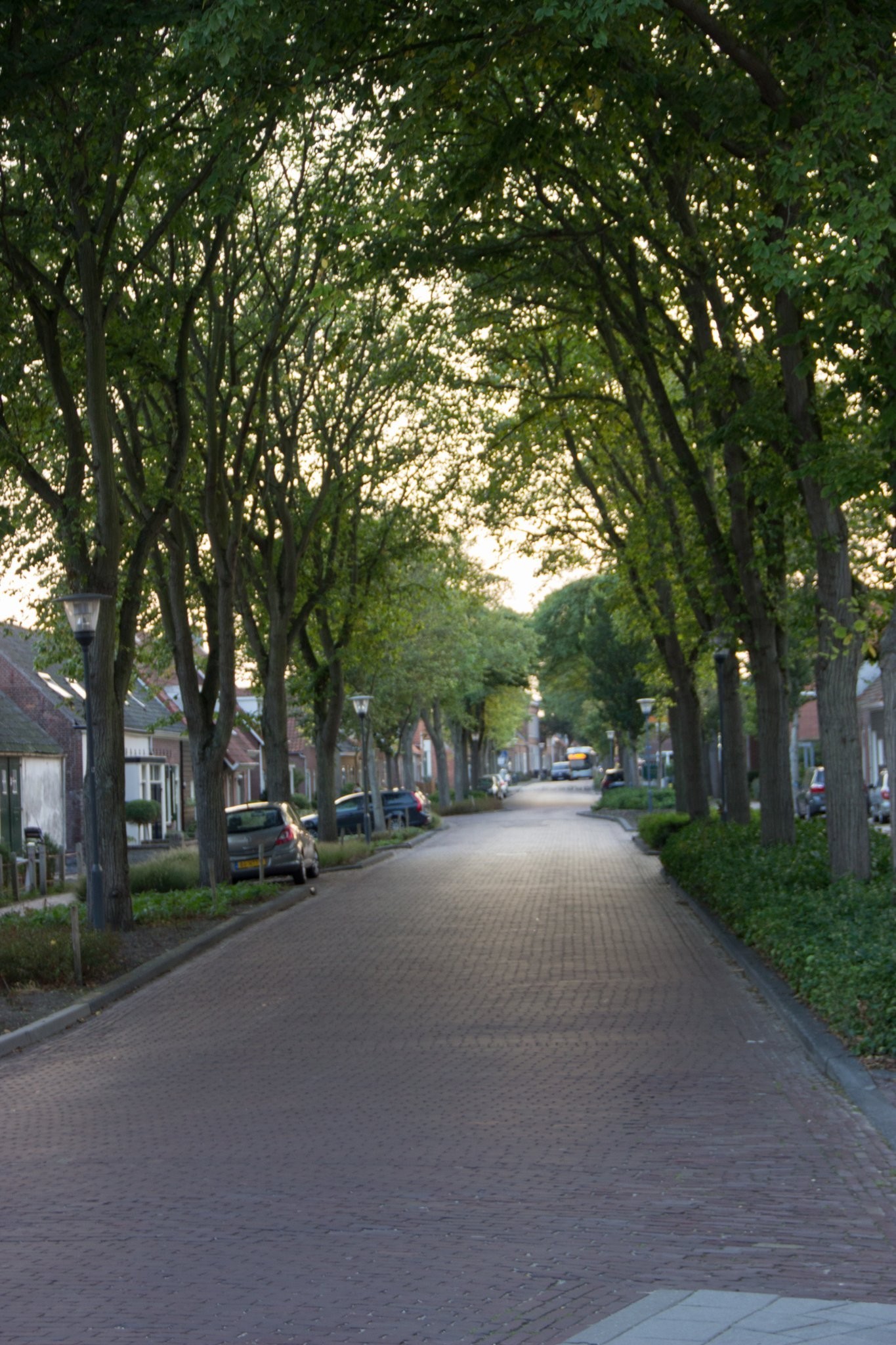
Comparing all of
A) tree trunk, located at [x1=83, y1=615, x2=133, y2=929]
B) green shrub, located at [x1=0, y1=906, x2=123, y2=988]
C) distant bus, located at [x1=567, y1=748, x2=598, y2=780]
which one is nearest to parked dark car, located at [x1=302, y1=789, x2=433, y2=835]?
tree trunk, located at [x1=83, y1=615, x2=133, y2=929]

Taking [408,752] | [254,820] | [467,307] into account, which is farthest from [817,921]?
[408,752]

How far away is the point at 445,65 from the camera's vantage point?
11.9 meters

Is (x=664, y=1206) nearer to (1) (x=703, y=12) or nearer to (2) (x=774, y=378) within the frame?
(1) (x=703, y=12)

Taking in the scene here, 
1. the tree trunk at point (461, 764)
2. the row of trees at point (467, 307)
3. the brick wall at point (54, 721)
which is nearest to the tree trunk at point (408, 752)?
the tree trunk at point (461, 764)

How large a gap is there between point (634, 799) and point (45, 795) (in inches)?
1014

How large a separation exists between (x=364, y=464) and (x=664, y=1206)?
26309 millimetres

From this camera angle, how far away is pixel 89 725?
18391 mm

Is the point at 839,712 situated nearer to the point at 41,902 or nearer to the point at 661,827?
the point at 41,902

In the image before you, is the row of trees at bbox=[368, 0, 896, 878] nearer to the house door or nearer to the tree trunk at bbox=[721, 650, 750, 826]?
the tree trunk at bbox=[721, 650, 750, 826]

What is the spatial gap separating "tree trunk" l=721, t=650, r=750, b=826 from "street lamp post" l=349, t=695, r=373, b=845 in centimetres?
1428

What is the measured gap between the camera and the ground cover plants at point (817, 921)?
9461 millimetres

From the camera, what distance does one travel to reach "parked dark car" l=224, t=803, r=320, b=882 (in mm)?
28938

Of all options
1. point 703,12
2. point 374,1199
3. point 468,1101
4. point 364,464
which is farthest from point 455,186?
point 364,464

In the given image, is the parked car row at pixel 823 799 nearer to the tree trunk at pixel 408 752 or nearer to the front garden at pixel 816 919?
the tree trunk at pixel 408 752
